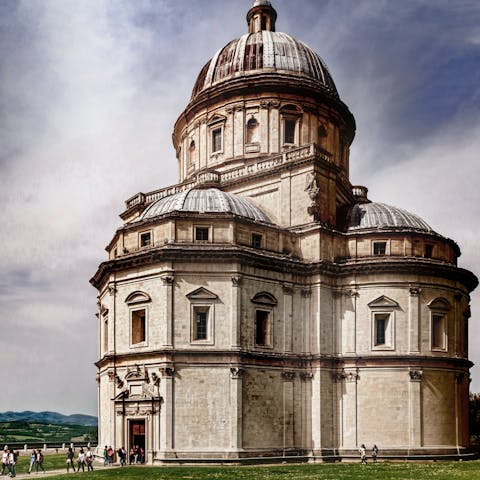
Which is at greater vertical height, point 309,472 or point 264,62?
point 264,62

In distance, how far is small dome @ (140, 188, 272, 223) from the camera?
1628 inches

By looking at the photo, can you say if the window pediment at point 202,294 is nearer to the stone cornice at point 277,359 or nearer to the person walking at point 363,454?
the stone cornice at point 277,359

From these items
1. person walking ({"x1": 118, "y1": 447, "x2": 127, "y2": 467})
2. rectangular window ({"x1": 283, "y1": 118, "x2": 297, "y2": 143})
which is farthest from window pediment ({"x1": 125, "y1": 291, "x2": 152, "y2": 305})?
rectangular window ({"x1": 283, "y1": 118, "x2": 297, "y2": 143})

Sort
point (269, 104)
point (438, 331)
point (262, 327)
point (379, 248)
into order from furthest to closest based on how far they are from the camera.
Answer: point (269, 104), point (379, 248), point (438, 331), point (262, 327)

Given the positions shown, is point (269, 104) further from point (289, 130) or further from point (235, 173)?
point (235, 173)

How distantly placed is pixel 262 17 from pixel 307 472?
37943 millimetres

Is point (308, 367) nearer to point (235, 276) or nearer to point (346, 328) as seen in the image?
point (346, 328)

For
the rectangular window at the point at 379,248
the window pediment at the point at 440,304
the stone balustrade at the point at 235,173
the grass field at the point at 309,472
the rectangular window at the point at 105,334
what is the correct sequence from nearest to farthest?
the grass field at the point at 309,472
the window pediment at the point at 440,304
the rectangular window at the point at 379,248
the rectangular window at the point at 105,334
the stone balustrade at the point at 235,173

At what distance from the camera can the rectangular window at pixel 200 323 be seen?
38531 mm

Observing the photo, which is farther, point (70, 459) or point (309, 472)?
point (70, 459)

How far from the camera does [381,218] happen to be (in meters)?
44.8

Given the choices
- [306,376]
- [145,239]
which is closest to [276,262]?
[306,376]

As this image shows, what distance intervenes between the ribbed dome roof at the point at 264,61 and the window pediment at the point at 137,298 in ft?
64.2

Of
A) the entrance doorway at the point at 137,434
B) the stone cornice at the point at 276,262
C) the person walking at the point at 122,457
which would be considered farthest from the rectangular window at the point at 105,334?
the person walking at the point at 122,457
